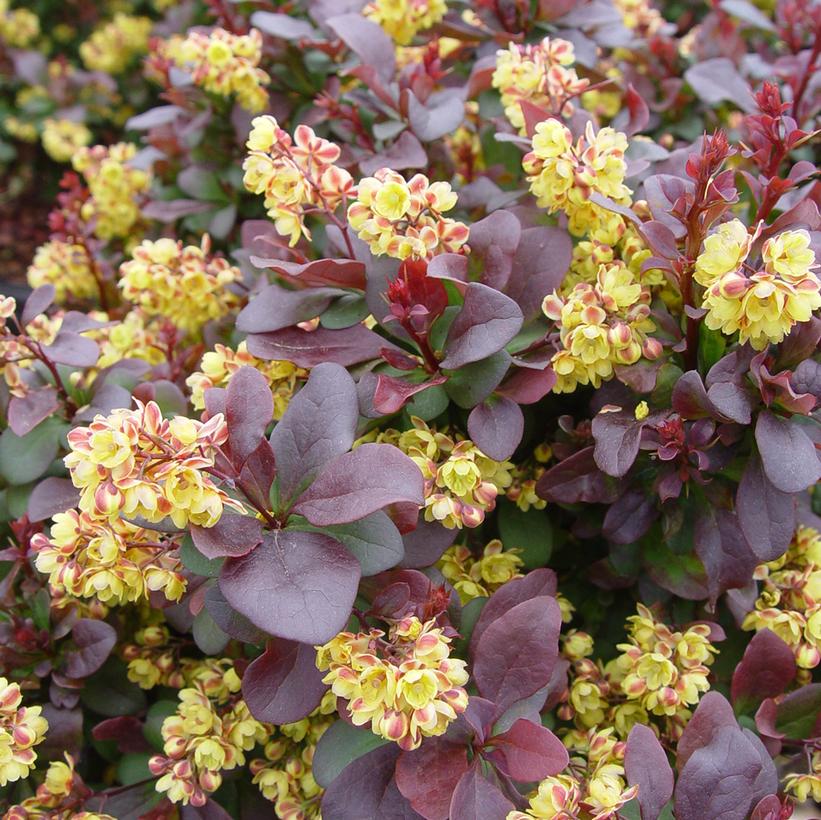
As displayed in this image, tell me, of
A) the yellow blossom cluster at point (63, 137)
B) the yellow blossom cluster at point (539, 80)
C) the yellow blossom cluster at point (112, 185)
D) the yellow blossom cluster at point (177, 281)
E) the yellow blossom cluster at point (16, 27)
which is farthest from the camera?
the yellow blossom cluster at point (16, 27)

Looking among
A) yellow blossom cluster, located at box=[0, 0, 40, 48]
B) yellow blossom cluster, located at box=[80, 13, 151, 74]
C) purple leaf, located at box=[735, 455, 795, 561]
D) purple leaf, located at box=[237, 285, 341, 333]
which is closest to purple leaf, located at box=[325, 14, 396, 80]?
purple leaf, located at box=[237, 285, 341, 333]

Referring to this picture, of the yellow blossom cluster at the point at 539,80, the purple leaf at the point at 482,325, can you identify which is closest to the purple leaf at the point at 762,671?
the purple leaf at the point at 482,325

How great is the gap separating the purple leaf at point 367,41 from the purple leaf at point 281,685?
3.70 ft

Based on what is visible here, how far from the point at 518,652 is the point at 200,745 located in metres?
0.45

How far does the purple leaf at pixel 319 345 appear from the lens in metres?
1.23

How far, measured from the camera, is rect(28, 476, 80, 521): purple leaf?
1304mm

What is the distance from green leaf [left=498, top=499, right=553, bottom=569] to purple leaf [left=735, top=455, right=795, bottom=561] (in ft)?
1.00

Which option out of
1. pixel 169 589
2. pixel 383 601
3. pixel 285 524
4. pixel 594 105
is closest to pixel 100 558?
pixel 169 589

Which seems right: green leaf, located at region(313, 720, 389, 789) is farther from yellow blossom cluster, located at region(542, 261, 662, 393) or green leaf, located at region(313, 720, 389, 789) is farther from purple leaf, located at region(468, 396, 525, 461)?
yellow blossom cluster, located at region(542, 261, 662, 393)

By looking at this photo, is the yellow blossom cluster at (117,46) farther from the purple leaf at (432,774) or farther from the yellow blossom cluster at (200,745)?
the purple leaf at (432,774)

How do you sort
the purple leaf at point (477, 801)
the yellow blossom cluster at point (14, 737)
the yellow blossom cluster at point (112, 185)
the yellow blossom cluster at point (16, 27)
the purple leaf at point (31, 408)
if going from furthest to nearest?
the yellow blossom cluster at point (16, 27)
the yellow blossom cluster at point (112, 185)
the purple leaf at point (31, 408)
the yellow blossom cluster at point (14, 737)
the purple leaf at point (477, 801)

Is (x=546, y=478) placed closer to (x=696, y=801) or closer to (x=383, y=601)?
(x=383, y=601)

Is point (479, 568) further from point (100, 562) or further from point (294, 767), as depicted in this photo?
point (100, 562)

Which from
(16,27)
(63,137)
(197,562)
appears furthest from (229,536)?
(16,27)
